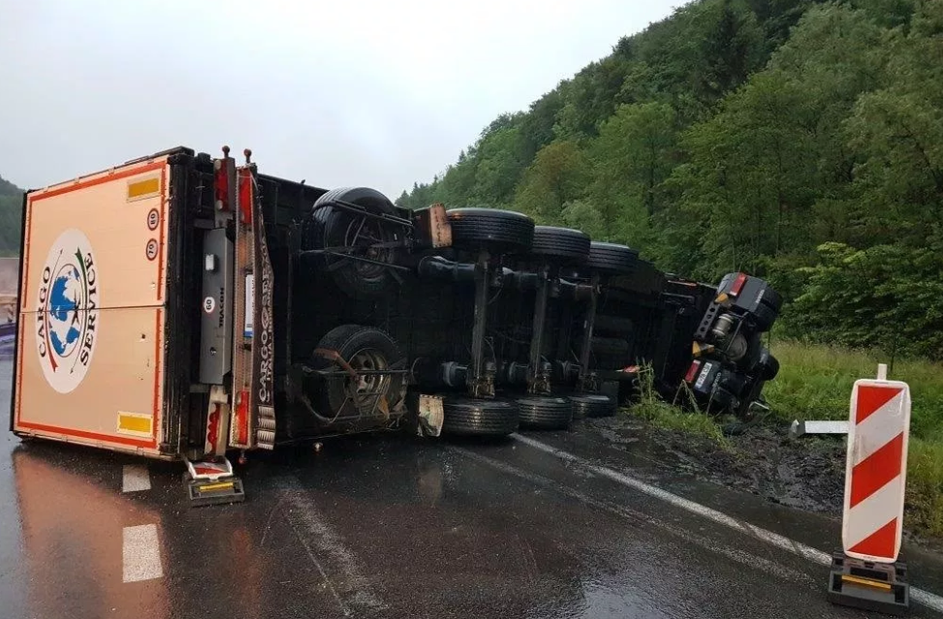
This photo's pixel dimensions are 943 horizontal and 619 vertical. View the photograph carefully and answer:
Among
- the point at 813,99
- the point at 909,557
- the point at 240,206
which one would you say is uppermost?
the point at 813,99

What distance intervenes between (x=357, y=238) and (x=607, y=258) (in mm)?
3060

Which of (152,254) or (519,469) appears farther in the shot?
(519,469)

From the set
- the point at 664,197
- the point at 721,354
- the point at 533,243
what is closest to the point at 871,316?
the point at 721,354

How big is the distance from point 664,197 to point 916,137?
19840mm

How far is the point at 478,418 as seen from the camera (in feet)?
18.5

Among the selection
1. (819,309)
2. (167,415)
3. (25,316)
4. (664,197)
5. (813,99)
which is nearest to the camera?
(167,415)

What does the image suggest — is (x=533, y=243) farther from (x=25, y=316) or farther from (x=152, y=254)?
(x=25, y=316)

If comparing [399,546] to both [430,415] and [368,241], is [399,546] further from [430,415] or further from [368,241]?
[368,241]

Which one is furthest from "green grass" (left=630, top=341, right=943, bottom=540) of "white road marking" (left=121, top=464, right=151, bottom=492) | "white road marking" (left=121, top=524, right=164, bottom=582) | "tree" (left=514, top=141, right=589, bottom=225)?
"tree" (left=514, top=141, right=589, bottom=225)

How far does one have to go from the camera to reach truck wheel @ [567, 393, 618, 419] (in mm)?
7043

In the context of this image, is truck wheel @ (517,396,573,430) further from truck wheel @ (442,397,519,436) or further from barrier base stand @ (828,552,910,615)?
barrier base stand @ (828,552,910,615)

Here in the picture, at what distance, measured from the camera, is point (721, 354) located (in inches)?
310

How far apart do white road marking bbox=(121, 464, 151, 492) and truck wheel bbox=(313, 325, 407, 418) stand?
1244 millimetres

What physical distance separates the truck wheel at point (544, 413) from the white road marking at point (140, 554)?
3511 millimetres
